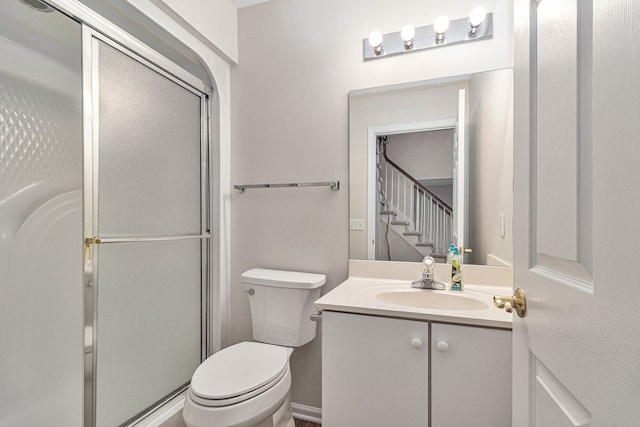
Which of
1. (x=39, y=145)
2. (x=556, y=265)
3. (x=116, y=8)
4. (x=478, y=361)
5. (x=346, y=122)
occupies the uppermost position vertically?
(x=116, y=8)

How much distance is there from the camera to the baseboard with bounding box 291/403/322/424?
172 centimetres

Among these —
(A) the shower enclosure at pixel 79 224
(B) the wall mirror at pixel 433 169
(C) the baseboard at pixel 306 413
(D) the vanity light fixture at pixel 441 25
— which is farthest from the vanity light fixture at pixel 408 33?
(C) the baseboard at pixel 306 413

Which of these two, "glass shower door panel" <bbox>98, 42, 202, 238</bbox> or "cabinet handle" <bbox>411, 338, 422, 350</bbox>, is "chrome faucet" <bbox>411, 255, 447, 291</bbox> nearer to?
"cabinet handle" <bbox>411, 338, 422, 350</bbox>

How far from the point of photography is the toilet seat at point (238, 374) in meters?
1.14

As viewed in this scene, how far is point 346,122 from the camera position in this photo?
170cm

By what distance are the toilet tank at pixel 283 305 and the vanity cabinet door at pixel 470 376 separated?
27.6 inches

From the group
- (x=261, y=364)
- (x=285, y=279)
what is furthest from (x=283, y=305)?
(x=261, y=364)

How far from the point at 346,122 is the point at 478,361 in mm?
1256

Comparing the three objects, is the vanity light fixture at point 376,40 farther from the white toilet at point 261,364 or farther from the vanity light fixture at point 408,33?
the white toilet at point 261,364

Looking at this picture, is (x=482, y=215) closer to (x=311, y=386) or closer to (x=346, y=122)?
(x=346, y=122)

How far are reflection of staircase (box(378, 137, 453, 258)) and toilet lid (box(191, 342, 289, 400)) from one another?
85 cm

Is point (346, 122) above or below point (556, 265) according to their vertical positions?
above

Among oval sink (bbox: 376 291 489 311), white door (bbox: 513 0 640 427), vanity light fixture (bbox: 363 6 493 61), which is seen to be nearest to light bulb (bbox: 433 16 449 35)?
vanity light fixture (bbox: 363 6 493 61)

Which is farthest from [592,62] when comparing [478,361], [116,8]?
[116,8]
